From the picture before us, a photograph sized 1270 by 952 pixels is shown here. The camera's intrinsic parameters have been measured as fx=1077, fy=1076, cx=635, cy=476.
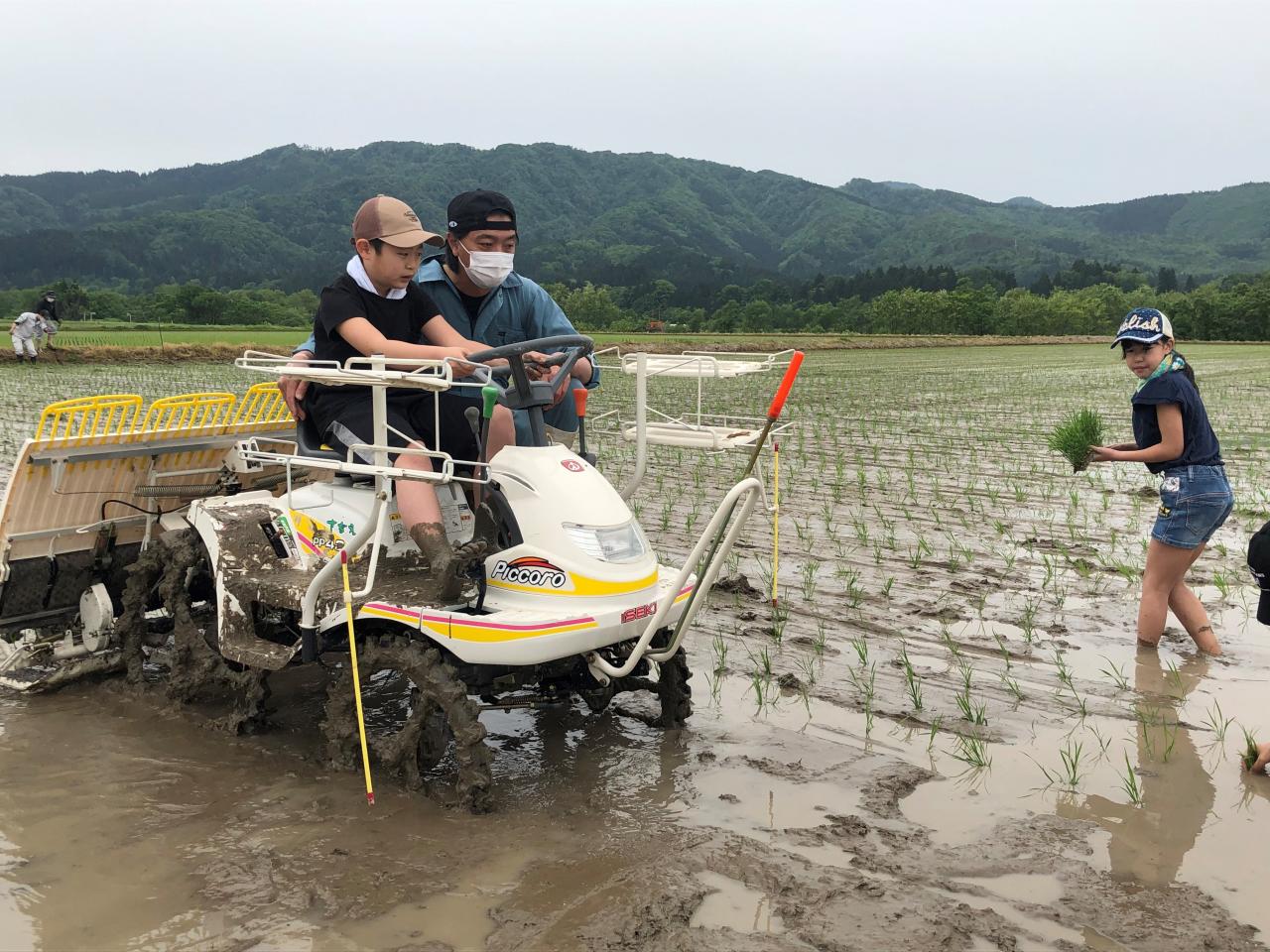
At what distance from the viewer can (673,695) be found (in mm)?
4684

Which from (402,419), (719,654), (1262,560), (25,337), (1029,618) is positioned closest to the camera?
(1262,560)

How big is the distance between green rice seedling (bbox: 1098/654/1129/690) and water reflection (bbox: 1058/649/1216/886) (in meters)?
0.17

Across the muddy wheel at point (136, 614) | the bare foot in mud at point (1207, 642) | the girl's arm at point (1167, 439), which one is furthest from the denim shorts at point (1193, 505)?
the muddy wheel at point (136, 614)

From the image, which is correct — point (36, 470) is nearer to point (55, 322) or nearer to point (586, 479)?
point (586, 479)

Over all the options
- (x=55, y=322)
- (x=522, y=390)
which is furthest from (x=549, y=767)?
(x=55, y=322)

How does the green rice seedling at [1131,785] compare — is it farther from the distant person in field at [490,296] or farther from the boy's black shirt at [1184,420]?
the distant person in field at [490,296]

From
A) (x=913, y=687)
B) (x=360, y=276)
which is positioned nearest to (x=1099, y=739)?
(x=913, y=687)

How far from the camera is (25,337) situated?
27000 millimetres

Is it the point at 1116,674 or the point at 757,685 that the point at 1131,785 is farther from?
the point at 757,685

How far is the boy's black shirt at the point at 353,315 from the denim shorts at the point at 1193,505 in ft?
12.7

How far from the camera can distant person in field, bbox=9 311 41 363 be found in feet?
88.3

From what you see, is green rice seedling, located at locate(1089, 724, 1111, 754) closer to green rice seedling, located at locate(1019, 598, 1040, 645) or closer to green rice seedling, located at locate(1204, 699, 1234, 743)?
green rice seedling, located at locate(1204, 699, 1234, 743)

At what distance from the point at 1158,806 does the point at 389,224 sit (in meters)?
3.76

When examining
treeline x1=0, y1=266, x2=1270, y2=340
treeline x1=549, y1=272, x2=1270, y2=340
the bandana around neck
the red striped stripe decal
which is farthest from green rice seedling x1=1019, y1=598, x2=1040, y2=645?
treeline x1=549, y1=272, x2=1270, y2=340
